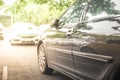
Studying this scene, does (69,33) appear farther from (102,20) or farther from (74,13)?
(102,20)

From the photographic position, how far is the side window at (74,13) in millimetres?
5293

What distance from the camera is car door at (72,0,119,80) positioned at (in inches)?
155

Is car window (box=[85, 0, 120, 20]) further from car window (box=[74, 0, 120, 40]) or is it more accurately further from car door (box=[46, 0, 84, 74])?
car door (box=[46, 0, 84, 74])

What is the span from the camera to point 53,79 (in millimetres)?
6621

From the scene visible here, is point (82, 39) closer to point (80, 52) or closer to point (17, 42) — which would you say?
point (80, 52)

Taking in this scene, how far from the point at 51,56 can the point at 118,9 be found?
2.58 meters

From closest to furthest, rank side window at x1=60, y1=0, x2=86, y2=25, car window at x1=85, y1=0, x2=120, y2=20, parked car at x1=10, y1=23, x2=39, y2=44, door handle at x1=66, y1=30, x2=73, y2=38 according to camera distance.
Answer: car window at x1=85, y1=0, x2=120, y2=20, door handle at x1=66, y1=30, x2=73, y2=38, side window at x1=60, y1=0, x2=86, y2=25, parked car at x1=10, y1=23, x2=39, y2=44

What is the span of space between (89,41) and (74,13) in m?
1.33

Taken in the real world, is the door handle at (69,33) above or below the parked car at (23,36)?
above

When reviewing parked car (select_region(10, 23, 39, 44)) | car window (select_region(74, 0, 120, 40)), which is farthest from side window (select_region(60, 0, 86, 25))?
parked car (select_region(10, 23, 39, 44))

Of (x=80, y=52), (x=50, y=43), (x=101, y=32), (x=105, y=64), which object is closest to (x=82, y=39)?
(x=80, y=52)

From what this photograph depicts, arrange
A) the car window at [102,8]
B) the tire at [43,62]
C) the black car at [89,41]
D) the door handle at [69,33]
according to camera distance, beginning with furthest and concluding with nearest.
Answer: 1. the tire at [43,62]
2. the door handle at [69,33]
3. the car window at [102,8]
4. the black car at [89,41]

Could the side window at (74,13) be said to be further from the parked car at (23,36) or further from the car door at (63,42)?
the parked car at (23,36)

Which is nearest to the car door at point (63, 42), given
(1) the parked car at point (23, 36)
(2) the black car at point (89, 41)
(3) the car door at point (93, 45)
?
(2) the black car at point (89, 41)
